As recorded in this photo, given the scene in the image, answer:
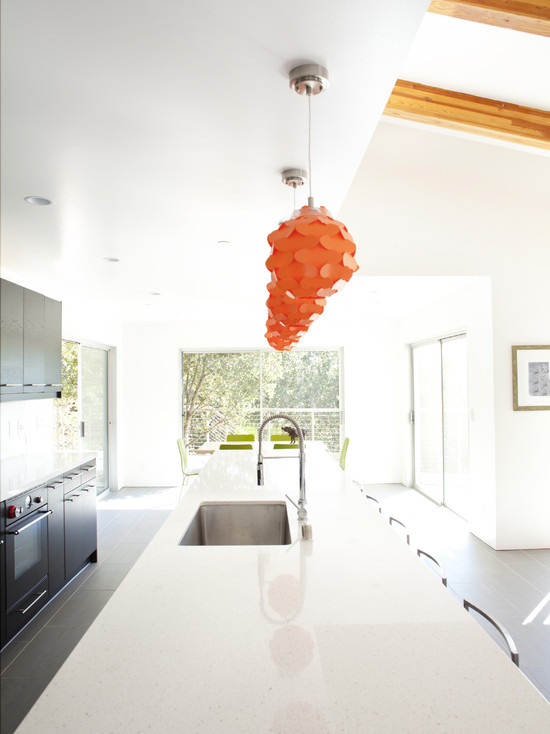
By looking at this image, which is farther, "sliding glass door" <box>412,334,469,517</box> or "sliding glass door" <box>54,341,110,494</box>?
"sliding glass door" <box>54,341,110,494</box>

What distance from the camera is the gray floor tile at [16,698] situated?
2.12 metres

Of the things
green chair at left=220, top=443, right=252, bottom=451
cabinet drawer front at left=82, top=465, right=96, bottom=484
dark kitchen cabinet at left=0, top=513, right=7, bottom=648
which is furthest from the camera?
green chair at left=220, top=443, right=252, bottom=451

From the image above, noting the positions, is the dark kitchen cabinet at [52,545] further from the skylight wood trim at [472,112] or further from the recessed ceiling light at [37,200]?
the skylight wood trim at [472,112]

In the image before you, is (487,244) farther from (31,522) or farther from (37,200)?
(31,522)

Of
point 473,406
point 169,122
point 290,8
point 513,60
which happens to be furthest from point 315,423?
point 290,8

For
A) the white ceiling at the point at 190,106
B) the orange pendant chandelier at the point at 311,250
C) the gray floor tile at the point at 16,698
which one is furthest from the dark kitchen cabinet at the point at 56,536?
the orange pendant chandelier at the point at 311,250

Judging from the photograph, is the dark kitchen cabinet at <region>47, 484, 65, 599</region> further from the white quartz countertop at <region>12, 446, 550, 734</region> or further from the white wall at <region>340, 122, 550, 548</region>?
the white wall at <region>340, 122, 550, 548</region>

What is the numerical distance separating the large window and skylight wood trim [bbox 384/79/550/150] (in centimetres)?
392

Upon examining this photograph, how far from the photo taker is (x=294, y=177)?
6.83ft

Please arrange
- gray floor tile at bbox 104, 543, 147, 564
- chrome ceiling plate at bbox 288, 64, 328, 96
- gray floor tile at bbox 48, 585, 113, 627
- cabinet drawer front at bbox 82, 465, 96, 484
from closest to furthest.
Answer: chrome ceiling plate at bbox 288, 64, 328, 96
gray floor tile at bbox 48, 585, 113, 627
cabinet drawer front at bbox 82, 465, 96, 484
gray floor tile at bbox 104, 543, 147, 564

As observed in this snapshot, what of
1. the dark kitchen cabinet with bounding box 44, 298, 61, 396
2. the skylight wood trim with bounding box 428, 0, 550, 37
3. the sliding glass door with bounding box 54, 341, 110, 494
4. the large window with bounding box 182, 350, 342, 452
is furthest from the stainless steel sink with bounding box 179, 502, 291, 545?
the large window with bounding box 182, 350, 342, 452

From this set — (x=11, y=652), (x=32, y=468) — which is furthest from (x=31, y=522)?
(x=11, y=652)

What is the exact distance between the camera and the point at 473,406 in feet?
14.9

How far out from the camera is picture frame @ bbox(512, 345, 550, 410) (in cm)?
416
